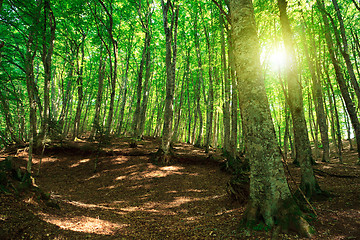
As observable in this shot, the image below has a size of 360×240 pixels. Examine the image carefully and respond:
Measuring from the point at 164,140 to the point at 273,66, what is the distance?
37.4 ft

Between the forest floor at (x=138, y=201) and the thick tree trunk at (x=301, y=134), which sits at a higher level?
the thick tree trunk at (x=301, y=134)

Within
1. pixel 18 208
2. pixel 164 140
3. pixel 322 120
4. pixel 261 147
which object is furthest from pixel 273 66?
pixel 18 208

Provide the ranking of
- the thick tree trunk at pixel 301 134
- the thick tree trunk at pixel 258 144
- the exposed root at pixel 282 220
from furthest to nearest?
the thick tree trunk at pixel 301 134, the thick tree trunk at pixel 258 144, the exposed root at pixel 282 220

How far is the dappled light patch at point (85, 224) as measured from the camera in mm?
3914

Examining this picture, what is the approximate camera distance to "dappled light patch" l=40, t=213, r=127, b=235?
391cm

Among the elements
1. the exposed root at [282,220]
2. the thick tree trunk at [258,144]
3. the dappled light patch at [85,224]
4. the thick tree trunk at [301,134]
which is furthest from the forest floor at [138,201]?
the thick tree trunk at [301,134]

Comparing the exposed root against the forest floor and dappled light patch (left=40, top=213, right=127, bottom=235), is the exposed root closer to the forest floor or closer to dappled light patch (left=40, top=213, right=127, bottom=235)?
the forest floor

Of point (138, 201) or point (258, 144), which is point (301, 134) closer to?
point (258, 144)

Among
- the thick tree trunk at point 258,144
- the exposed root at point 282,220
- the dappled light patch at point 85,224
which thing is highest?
the thick tree trunk at point 258,144

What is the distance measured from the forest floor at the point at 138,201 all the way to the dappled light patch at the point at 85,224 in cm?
2

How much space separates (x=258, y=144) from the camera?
3.24m

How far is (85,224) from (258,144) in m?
4.54

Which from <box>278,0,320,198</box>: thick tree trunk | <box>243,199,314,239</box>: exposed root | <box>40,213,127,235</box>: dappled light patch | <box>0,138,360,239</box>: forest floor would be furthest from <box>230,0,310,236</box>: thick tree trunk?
<box>40,213,127,235</box>: dappled light patch

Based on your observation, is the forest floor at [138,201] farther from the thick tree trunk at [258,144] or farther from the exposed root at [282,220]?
the thick tree trunk at [258,144]
